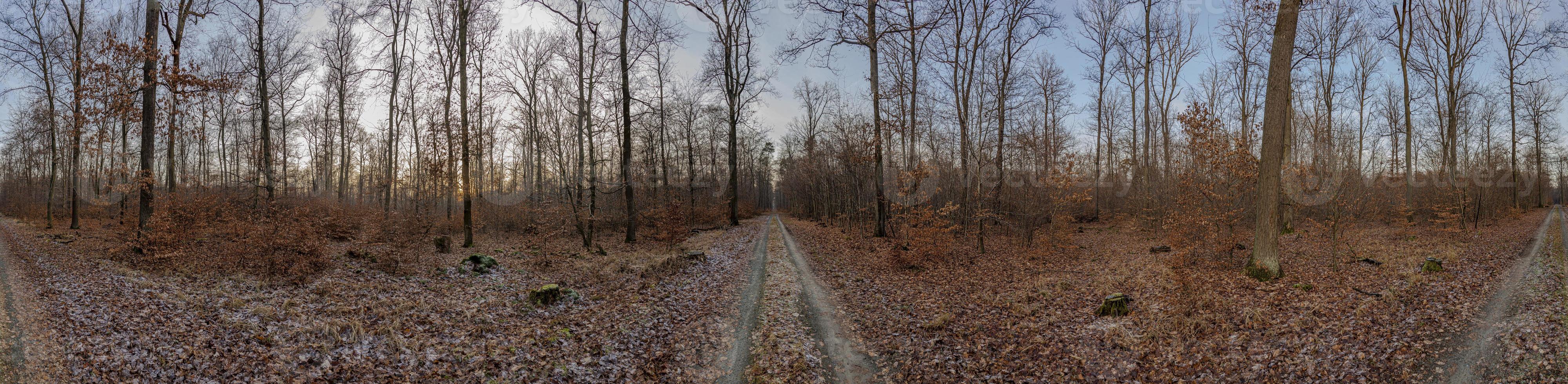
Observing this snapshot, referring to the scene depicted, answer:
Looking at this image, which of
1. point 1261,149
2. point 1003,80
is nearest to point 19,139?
point 1003,80

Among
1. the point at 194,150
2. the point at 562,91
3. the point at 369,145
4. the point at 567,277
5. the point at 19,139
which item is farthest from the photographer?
the point at 369,145

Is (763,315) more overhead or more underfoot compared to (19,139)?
more underfoot

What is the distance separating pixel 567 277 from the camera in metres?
11.3

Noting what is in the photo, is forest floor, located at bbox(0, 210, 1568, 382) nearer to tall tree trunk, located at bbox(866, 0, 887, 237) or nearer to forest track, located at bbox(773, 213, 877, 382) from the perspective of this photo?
forest track, located at bbox(773, 213, 877, 382)

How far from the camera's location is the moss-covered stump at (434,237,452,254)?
573 inches

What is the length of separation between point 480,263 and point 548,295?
137 inches

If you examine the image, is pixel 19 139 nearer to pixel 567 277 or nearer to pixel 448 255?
pixel 448 255

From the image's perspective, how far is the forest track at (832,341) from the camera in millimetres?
6227

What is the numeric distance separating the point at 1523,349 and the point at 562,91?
90.7ft

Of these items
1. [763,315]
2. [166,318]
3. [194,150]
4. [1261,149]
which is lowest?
[763,315]

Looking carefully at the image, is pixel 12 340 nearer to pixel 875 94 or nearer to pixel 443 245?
pixel 443 245

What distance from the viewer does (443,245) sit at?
14.6 m

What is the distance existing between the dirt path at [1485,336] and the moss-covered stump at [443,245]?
703 inches

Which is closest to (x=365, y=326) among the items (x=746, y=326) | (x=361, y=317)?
(x=361, y=317)
